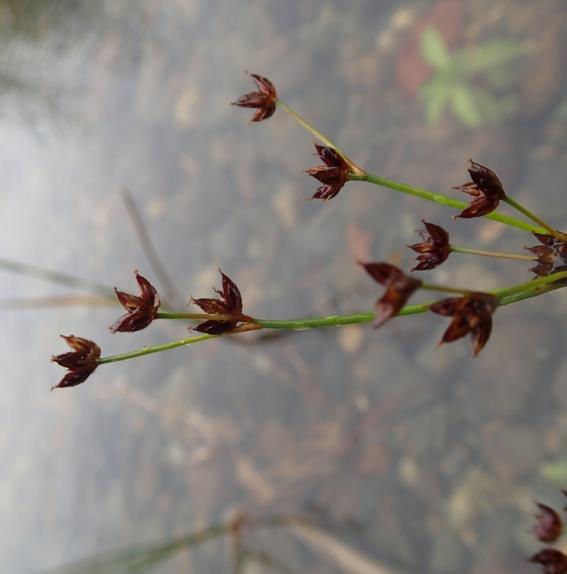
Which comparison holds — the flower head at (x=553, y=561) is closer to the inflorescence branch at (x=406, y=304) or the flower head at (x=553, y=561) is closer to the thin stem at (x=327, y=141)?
the inflorescence branch at (x=406, y=304)

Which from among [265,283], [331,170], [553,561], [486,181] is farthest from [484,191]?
[265,283]

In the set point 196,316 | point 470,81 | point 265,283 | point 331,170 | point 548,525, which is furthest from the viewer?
point 265,283

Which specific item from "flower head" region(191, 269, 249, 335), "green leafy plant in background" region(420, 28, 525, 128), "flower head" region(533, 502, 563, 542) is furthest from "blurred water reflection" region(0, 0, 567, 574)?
"flower head" region(191, 269, 249, 335)

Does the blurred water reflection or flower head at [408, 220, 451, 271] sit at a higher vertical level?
the blurred water reflection

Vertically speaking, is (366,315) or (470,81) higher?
(470,81)

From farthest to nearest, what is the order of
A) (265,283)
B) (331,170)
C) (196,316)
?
1. (265,283)
2. (331,170)
3. (196,316)

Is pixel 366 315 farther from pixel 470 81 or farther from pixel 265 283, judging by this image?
pixel 265 283

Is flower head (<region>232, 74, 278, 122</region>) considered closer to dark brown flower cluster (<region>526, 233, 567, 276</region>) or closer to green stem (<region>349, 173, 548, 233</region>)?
green stem (<region>349, 173, 548, 233</region>)
